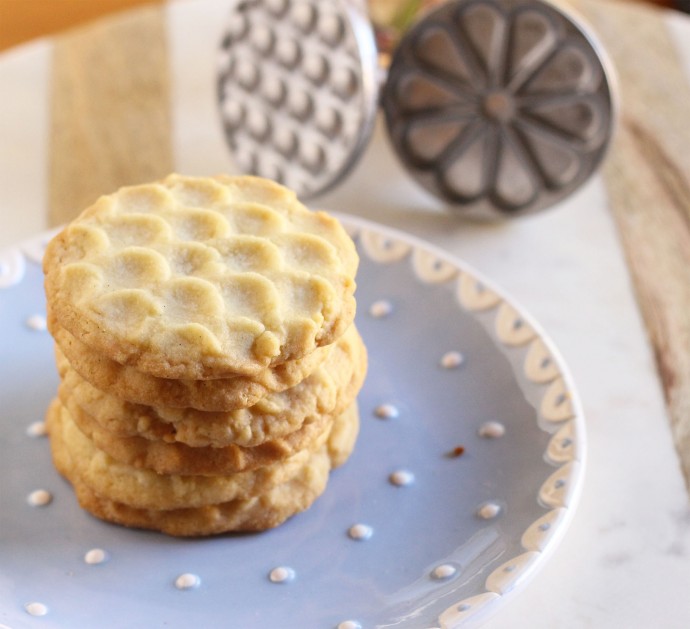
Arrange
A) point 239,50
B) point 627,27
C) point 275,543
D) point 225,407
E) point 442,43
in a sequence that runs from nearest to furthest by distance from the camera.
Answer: point 225,407
point 275,543
point 442,43
point 239,50
point 627,27

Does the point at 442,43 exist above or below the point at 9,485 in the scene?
above

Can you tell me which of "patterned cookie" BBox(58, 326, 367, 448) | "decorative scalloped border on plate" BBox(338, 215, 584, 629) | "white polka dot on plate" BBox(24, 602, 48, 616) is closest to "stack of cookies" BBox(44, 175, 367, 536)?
"patterned cookie" BBox(58, 326, 367, 448)

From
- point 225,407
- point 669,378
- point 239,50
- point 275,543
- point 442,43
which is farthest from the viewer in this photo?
point 239,50

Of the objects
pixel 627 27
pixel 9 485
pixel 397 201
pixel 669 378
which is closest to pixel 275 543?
pixel 9 485

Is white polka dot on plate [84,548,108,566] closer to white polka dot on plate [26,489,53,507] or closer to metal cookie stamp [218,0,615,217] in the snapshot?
white polka dot on plate [26,489,53,507]

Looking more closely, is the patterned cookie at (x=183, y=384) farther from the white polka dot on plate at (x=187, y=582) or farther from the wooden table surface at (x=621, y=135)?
the wooden table surface at (x=621, y=135)

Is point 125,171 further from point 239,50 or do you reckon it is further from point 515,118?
point 515,118

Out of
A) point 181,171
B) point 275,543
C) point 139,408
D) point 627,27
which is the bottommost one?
point 275,543
